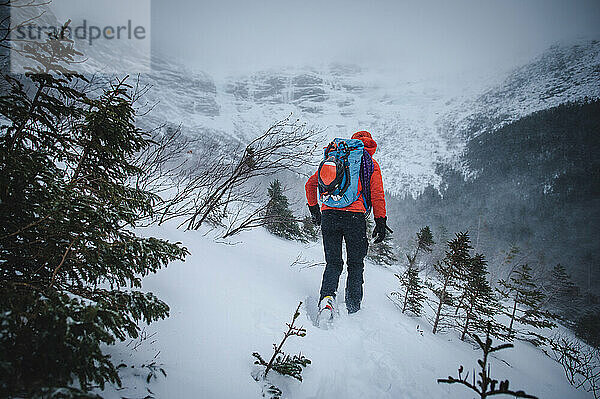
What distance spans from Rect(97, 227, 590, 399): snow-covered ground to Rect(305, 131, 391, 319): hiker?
501 millimetres

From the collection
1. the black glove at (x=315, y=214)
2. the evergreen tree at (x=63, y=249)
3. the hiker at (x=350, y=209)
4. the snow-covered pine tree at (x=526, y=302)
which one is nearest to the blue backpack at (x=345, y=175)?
the hiker at (x=350, y=209)

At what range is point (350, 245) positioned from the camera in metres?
2.97

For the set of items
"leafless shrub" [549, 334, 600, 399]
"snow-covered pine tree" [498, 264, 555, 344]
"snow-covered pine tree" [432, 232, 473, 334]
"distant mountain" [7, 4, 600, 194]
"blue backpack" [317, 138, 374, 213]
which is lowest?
"leafless shrub" [549, 334, 600, 399]

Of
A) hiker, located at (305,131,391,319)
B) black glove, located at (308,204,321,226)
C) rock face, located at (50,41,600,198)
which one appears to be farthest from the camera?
rock face, located at (50,41,600,198)

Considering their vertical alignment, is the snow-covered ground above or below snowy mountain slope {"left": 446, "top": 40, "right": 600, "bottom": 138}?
below

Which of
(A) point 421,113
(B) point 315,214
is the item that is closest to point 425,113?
(A) point 421,113

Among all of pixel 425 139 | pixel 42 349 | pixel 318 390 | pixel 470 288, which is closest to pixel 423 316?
pixel 470 288

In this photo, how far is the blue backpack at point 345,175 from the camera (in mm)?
2945

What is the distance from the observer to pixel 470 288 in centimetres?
520

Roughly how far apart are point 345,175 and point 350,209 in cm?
44

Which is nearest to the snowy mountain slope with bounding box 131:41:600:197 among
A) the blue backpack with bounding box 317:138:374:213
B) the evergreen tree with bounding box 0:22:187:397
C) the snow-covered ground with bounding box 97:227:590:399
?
the blue backpack with bounding box 317:138:374:213

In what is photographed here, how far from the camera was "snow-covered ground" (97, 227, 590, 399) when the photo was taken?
4.30ft

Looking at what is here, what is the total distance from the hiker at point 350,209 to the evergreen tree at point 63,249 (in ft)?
6.34

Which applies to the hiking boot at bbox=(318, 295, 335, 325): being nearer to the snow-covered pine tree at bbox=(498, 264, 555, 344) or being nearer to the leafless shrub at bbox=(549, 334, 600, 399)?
the snow-covered pine tree at bbox=(498, 264, 555, 344)
